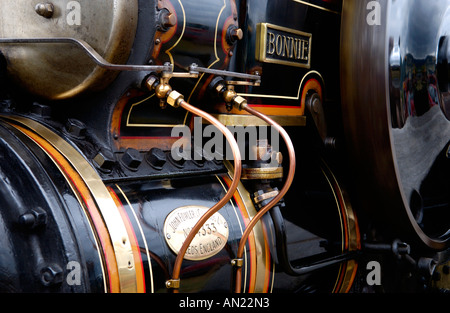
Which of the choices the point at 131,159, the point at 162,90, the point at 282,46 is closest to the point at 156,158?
the point at 131,159

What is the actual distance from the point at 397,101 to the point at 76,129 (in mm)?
928

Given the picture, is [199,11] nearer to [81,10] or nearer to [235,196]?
[81,10]

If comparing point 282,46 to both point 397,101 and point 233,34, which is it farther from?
point 397,101

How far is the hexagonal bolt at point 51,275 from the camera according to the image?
1.13 meters

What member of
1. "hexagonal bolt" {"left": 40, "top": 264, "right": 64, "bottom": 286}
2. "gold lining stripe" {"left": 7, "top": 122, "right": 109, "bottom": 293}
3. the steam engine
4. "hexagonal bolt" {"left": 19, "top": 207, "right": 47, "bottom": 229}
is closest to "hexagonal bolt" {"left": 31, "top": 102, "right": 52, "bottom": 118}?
the steam engine

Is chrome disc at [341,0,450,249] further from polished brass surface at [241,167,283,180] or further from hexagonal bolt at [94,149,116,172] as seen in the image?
hexagonal bolt at [94,149,116,172]

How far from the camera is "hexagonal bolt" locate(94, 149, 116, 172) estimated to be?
1316mm

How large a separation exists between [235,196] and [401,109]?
1.87ft

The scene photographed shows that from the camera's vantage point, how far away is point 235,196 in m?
1.57

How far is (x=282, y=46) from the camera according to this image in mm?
1725

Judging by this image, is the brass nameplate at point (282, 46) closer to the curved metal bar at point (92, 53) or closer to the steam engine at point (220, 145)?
the steam engine at point (220, 145)

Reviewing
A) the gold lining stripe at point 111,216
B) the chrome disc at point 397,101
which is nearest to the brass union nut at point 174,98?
the gold lining stripe at point 111,216

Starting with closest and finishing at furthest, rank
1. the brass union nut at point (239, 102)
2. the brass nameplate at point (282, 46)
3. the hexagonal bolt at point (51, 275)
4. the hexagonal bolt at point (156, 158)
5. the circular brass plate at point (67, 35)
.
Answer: the hexagonal bolt at point (51, 275)
the circular brass plate at point (67, 35)
the hexagonal bolt at point (156, 158)
the brass union nut at point (239, 102)
the brass nameplate at point (282, 46)

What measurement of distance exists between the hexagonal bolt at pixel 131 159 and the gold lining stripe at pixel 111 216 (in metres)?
0.11
